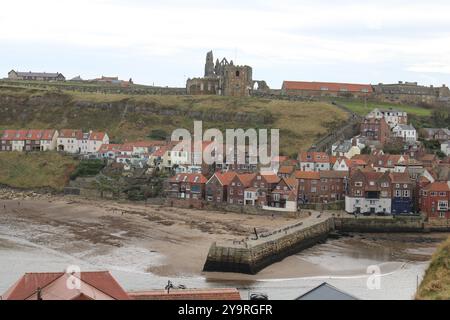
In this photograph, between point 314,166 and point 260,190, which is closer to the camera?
point 260,190

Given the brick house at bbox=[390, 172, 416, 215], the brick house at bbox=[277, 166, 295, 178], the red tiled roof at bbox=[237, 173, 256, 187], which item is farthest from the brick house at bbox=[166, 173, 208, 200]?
the brick house at bbox=[390, 172, 416, 215]

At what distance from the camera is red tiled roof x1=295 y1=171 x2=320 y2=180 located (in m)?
57.2

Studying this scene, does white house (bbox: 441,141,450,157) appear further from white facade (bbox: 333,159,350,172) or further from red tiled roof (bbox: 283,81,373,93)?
red tiled roof (bbox: 283,81,373,93)

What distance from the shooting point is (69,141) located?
78250mm

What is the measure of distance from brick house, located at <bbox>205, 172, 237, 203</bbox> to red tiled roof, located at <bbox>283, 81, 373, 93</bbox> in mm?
46811

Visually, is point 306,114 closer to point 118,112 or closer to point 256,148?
point 256,148

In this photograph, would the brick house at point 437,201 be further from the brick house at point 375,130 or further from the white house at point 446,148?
the brick house at point 375,130

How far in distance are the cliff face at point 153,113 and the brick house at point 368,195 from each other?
70.5 ft

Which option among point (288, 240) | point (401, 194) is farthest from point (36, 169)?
point (288, 240)

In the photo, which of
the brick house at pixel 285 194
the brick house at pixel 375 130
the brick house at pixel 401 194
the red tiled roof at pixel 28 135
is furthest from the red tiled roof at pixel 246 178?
the red tiled roof at pixel 28 135

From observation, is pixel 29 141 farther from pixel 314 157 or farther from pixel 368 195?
Answer: pixel 368 195

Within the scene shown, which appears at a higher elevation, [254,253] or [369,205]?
[369,205]

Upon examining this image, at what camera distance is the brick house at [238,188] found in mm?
57531

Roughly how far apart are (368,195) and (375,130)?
67.6 feet
